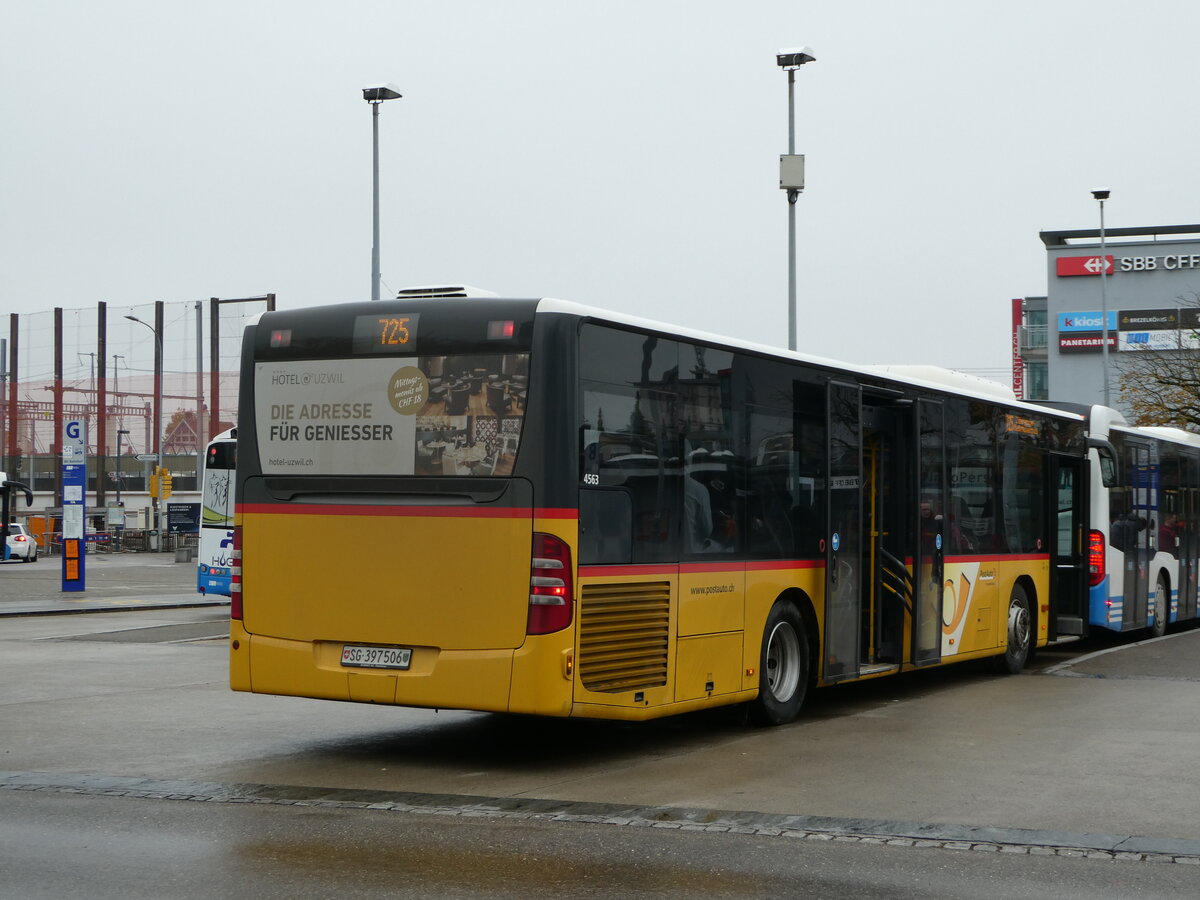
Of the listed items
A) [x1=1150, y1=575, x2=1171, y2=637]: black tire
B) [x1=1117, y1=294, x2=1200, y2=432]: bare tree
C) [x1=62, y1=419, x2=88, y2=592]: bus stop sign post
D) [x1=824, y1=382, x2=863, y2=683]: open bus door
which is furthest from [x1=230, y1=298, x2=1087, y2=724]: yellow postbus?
[x1=1117, y1=294, x2=1200, y2=432]: bare tree

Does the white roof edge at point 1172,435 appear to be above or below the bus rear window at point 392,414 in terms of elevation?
above

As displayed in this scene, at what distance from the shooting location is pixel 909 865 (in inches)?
280

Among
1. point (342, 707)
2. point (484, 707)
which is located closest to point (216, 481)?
point (342, 707)

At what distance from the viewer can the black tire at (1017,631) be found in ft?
54.0

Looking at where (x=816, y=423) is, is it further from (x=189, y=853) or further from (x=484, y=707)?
(x=189, y=853)

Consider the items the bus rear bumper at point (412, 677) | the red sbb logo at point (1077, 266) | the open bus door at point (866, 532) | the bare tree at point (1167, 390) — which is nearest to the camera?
the bus rear bumper at point (412, 677)

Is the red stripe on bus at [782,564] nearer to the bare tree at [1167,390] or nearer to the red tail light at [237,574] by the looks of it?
the red tail light at [237,574]

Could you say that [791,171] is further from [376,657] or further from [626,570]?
[376,657]

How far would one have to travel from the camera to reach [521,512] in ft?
31.0

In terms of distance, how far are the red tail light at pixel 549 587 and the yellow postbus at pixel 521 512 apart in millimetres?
13

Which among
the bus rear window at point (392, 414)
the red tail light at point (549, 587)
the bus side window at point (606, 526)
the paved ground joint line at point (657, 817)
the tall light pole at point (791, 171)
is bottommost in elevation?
the paved ground joint line at point (657, 817)

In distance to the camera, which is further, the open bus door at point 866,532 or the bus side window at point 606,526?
the open bus door at point 866,532

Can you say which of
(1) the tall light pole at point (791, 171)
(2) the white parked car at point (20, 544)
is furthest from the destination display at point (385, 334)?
(2) the white parked car at point (20, 544)

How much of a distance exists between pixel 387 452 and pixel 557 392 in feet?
4.09
